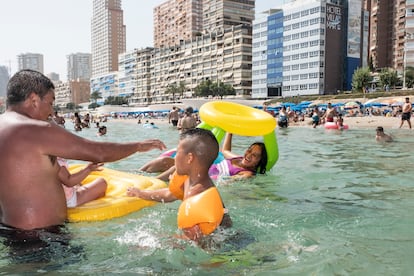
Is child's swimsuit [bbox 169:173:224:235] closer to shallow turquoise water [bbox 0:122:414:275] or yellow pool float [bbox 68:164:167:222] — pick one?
shallow turquoise water [bbox 0:122:414:275]

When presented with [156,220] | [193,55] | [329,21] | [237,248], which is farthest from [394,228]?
[193,55]

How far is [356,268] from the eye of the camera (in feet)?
8.84

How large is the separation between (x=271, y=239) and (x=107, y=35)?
521 feet

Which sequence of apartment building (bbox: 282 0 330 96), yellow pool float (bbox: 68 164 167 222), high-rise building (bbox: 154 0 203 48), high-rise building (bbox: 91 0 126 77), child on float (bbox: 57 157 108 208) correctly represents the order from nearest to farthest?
child on float (bbox: 57 157 108 208), yellow pool float (bbox: 68 164 167 222), apartment building (bbox: 282 0 330 96), high-rise building (bbox: 154 0 203 48), high-rise building (bbox: 91 0 126 77)

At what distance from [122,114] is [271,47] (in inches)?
1184

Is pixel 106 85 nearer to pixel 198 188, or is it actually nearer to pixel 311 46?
pixel 311 46

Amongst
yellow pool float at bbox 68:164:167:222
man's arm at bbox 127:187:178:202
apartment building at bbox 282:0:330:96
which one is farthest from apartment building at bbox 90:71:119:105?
man's arm at bbox 127:187:178:202

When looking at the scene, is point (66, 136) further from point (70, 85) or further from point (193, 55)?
point (70, 85)

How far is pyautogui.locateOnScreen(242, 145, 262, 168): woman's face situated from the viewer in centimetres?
630

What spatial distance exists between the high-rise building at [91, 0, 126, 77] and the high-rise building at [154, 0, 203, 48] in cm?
3011

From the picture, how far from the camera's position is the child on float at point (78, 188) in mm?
3377

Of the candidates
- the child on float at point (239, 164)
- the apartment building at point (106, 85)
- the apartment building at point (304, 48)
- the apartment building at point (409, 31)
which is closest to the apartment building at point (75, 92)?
Result: the apartment building at point (106, 85)

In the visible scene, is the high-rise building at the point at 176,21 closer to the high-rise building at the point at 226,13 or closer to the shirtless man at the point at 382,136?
the high-rise building at the point at 226,13

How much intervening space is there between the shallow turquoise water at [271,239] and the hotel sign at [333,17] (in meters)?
65.6
